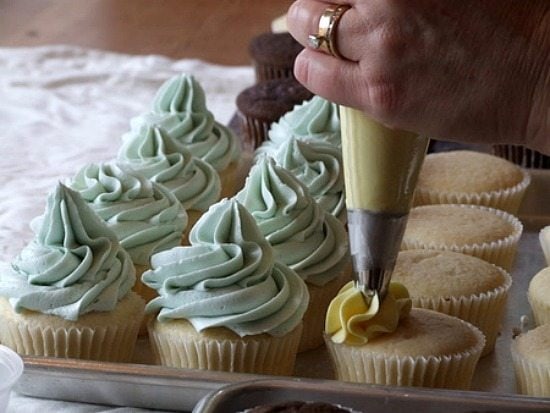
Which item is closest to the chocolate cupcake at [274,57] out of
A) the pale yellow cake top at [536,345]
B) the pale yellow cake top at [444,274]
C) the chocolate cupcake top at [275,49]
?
the chocolate cupcake top at [275,49]

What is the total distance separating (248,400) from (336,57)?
0.39 meters

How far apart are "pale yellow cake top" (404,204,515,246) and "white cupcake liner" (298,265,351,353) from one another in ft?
0.71

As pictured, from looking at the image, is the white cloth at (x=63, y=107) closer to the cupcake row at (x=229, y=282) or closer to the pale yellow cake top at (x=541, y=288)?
the cupcake row at (x=229, y=282)

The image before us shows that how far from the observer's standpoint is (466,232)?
2.04 m

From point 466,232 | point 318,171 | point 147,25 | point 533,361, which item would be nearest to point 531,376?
point 533,361

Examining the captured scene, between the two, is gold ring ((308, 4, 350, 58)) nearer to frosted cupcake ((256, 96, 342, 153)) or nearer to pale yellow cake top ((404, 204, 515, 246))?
pale yellow cake top ((404, 204, 515, 246))

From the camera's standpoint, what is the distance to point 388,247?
4.95 feet

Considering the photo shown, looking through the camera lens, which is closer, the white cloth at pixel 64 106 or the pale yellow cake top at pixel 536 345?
the pale yellow cake top at pixel 536 345

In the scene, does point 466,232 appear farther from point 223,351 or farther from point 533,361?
point 223,351

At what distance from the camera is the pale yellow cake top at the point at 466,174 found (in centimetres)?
229

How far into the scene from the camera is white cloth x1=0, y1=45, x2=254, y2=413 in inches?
98.0

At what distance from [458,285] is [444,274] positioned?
1.3 inches

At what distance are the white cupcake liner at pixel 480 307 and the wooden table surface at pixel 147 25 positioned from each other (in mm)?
1656

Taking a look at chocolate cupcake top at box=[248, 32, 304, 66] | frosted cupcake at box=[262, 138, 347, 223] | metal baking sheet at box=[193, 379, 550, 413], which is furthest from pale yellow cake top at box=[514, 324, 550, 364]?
chocolate cupcake top at box=[248, 32, 304, 66]
